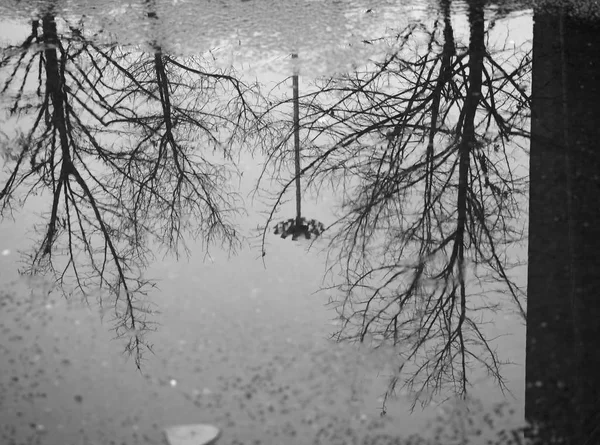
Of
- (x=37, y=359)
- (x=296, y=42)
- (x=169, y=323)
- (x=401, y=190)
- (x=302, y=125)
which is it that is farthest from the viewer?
(x=296, y=42)

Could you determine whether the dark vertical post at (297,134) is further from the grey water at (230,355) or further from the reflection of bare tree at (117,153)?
the reflection of bare tree at (117,153)

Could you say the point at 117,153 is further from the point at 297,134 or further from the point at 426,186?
the point at 426,186

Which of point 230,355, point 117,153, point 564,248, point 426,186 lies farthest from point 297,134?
point 230,355

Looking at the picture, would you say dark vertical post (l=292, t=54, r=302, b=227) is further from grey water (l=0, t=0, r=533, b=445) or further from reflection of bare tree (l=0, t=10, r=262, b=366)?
reflection of bare tree (l=0, t=10, r=262, b=366)

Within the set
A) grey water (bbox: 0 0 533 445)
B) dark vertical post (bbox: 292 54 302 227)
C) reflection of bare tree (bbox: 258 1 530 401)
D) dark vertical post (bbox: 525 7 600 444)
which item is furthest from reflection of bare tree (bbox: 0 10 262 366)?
dark vertical post (bbox: 525 7 600 444)

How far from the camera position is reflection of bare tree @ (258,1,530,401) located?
6.45 ft

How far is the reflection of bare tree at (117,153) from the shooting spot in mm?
2256

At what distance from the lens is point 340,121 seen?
3.21 metres

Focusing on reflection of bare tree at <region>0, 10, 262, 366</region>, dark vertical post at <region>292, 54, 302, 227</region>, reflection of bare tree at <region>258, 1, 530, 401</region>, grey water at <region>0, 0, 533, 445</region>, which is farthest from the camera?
dark vertical post at <region>292, 54, 302, 227</region>

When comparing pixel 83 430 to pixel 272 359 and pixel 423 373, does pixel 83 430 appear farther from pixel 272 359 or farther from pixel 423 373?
pixel 423 373

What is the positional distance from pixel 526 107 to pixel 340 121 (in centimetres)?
102

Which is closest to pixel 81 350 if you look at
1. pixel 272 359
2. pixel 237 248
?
pixel 272 359

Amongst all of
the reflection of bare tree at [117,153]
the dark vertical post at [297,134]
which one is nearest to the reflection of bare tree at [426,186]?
the dark vertical post at [297,134]

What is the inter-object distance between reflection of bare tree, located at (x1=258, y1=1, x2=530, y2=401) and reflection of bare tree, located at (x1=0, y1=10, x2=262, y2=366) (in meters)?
0.44
